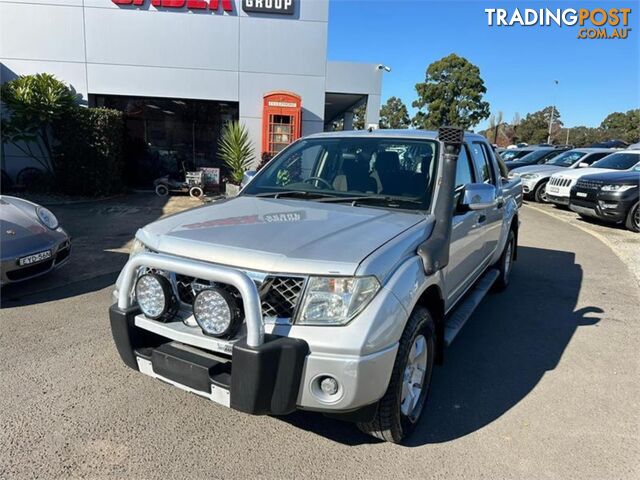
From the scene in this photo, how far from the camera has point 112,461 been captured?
245 centimetres

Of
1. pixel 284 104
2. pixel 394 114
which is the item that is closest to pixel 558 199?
pixel 284 104

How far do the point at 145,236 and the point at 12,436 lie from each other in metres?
1.35

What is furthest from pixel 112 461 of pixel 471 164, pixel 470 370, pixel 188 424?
pixel 471 164

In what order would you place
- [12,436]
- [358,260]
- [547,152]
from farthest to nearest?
[547,152] < [12,436] < [358,260]

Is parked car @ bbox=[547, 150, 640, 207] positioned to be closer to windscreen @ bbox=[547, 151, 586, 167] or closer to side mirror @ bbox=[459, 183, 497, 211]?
windscreen @ bbox=[547, 151, 586, 167]

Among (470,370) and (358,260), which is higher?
(358,260)

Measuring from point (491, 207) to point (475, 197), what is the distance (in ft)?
4.22

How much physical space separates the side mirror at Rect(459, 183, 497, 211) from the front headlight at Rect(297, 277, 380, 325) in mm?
1386

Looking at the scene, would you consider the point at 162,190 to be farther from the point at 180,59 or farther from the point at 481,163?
the point at 481,163

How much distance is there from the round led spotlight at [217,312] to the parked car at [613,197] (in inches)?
424

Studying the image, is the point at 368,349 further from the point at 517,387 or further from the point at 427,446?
the point at 517,387

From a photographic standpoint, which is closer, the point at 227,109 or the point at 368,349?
the point at 368,349

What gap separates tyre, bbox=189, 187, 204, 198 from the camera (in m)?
12.1

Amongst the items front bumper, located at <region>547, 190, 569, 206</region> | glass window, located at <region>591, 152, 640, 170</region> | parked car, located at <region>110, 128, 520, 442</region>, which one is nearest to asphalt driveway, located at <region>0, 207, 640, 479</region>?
parked car, located at <region>110, 128, 520, 442</region>
